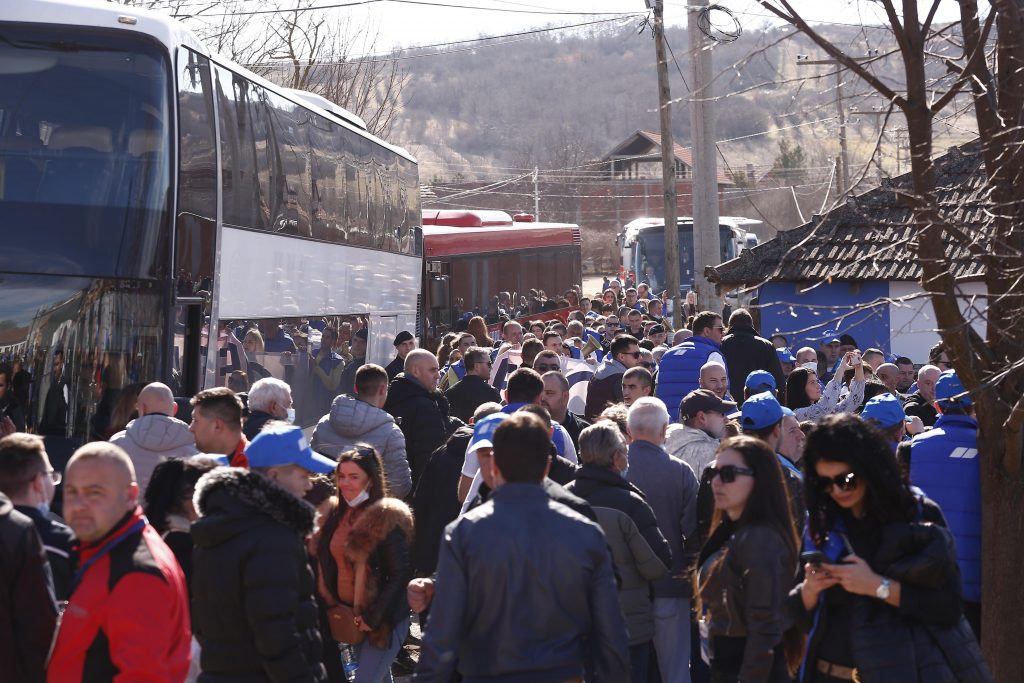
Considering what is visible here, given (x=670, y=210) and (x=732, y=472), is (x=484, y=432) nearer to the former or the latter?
(x=732, y=472)

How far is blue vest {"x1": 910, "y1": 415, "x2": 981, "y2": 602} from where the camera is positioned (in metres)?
6.78

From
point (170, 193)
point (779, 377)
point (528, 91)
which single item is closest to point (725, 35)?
point (170, 193)

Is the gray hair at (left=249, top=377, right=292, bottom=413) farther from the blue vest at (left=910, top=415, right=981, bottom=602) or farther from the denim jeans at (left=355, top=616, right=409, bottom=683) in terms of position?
the blue vest at (left=910, top=415, right=981, bottom=602)

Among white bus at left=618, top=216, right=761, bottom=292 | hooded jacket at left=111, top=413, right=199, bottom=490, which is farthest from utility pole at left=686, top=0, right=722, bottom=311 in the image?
white bus at left=618, top=216, right=761, bottom=292

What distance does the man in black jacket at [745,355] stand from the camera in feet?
39.6

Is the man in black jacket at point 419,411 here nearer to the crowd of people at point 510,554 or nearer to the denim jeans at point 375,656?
the crowd of people at point 510,554

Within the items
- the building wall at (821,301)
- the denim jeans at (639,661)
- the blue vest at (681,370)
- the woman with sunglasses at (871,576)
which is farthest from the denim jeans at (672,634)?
the building wall at (821,301)

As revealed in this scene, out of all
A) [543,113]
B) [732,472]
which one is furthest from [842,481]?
[543,113]

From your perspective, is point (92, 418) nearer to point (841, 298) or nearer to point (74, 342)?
point (74, 342)

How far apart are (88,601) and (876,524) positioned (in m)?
2.60

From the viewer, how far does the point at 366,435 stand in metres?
8.67

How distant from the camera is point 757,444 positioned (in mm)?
5289

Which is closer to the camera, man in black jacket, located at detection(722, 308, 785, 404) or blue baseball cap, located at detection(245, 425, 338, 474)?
blue baseball cap, located at detection(245, 425, 338, 474)

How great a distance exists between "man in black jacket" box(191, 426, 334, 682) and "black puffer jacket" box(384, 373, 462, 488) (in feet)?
17.2
